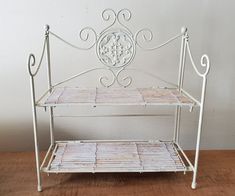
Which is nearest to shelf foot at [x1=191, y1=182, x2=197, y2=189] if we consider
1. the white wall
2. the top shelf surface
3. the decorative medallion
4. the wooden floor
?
the wooden floor

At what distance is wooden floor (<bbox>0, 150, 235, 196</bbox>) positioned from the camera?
103cm

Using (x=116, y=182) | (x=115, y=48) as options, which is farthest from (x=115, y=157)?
(x=115, y=48)

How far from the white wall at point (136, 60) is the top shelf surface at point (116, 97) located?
21 cm

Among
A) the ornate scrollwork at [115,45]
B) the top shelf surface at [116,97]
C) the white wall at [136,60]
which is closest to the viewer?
the top shelf surface at [116,97]

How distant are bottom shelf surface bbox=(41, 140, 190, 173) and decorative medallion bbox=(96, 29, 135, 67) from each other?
0.36m

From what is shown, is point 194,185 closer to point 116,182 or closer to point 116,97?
point 116,182

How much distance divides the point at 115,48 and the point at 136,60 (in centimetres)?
19

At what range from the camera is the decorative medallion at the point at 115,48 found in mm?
1138

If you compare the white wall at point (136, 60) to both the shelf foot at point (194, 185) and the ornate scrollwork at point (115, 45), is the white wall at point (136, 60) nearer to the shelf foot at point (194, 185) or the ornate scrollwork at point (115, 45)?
the ornate scrollwork at point (115, 45)

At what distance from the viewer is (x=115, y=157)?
1.11 metres

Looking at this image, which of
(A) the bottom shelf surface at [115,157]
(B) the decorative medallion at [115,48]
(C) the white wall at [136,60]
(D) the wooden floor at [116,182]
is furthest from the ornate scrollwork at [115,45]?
(D) the wooden floor at [116,182]

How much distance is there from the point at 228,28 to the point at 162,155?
679mm

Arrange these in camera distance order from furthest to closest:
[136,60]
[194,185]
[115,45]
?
[136,60]
[115,45]
[194,185]

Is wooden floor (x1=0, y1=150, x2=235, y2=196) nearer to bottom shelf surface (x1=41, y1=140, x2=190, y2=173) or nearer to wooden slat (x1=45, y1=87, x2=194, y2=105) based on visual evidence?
bottom shelf surface (x1=41, y1=140, x2=190, y2=173)
